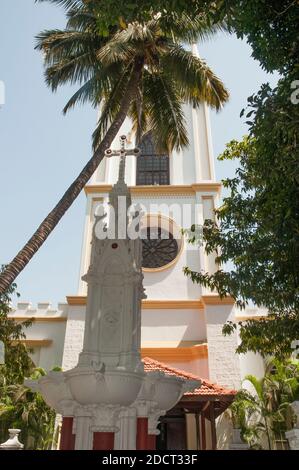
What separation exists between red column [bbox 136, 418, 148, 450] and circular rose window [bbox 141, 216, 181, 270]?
Answer: 13616 mm

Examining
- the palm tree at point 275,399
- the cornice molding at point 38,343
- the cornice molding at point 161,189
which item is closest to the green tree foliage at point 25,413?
the cornice molding at point 38,343

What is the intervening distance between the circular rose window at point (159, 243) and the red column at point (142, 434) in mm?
13616

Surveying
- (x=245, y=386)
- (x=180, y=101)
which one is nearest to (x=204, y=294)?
(x=245, y=386)

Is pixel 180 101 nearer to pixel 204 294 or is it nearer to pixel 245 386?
pixel 204 294

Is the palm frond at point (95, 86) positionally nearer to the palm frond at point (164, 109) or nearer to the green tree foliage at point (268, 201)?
the palm frond at point (164, 109)

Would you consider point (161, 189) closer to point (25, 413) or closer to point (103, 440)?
point (25, 413)

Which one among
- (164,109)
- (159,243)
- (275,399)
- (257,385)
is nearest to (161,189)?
(159,243)

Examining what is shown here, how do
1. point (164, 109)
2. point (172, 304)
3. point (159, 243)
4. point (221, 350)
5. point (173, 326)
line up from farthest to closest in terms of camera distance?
point (159, 243) < point (172, 304) < point (173, 326) < point (221, 350) < point (164, 109)

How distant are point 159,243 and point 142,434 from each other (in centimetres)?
1511

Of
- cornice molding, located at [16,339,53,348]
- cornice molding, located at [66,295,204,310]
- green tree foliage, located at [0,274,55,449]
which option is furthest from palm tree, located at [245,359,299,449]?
cornice molding, located at [16,339,53,348]

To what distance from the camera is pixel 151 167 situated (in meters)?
24.8

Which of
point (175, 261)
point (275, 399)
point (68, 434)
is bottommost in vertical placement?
point (68, 434)

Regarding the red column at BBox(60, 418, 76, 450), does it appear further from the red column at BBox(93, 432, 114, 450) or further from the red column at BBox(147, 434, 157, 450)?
the red column at BBox(147, 434, 157, 450)
